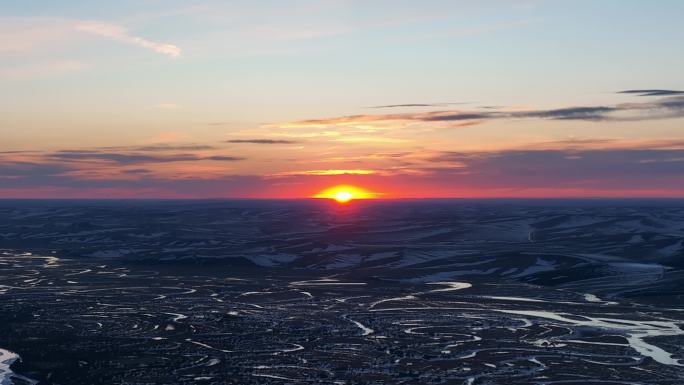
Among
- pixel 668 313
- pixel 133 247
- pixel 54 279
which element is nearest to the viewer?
pixel 668 313

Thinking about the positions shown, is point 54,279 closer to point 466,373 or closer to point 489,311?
point 489,311

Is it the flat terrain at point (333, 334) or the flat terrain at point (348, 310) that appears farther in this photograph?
the flat terrain at point (348, 310)

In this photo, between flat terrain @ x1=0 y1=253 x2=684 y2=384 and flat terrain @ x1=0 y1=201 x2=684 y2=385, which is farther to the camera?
flat terrain @ x1=0 y1=201 x2=684 y2=385

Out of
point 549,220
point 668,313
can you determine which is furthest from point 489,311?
point 549,220

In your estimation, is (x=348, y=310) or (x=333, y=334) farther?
(x=348, y=310)

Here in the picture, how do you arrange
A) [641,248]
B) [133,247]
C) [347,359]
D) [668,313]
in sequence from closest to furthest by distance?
[347,359], [668,313], [641,248], [133,247]

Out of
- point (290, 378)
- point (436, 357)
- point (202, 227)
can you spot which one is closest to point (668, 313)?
point (436, 357)

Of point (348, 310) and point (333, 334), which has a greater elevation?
point (333, 334)

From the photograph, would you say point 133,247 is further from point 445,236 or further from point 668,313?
point 668,313

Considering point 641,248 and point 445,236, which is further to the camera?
point 445,236
